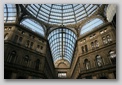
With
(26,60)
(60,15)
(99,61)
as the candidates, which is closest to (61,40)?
(60,15)

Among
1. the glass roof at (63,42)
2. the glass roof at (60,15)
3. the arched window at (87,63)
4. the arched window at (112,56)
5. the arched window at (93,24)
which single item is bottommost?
the arched window at (87,63)

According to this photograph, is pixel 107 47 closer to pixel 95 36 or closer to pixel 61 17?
pixel 95 36

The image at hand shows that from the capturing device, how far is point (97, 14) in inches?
337

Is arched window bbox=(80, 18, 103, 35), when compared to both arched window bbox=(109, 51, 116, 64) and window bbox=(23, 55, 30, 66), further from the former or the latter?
window bbox=(23, 55, 30, 66)

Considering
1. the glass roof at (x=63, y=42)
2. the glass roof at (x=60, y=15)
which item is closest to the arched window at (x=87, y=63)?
the glass roof at (x=63, y=42)

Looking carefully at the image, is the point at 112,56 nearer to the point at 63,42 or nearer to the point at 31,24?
the point at 63,42

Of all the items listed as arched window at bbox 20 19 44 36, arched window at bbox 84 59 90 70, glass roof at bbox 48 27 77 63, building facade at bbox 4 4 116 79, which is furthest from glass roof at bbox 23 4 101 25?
arched window at bbox 84 59 90 70

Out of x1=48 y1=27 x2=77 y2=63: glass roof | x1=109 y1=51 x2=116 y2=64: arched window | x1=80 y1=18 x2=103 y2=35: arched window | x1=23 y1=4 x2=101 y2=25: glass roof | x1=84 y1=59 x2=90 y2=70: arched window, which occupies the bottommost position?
x1=84 y1=59 x2=90 y2=70: arched window

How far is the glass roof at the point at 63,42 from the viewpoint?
929 cm

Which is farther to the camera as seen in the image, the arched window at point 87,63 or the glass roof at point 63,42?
the glass roof at point 63,42

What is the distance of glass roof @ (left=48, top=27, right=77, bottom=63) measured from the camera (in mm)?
9289

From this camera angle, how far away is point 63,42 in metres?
9.59

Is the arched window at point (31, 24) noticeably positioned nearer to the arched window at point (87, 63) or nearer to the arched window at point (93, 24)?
the arched window at point (93, 24)

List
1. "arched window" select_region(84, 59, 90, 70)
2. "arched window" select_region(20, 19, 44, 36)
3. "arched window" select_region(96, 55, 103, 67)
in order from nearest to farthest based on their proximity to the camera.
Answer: "arched window" select_region(96, 55, 103, 67), "arched window" select_region(84, 59, 90, 70), "arched window" select_region(20, 19, 44, 36)
